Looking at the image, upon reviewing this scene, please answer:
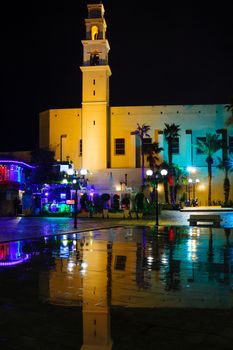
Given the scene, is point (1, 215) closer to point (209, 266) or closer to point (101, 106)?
point (101, 106)

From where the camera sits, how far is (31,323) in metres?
6.23

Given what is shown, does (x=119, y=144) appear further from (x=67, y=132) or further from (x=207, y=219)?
(x=207, y=219)

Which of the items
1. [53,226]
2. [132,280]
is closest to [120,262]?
[132,280]

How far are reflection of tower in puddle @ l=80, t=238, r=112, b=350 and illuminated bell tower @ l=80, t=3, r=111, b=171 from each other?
4610 centimetres

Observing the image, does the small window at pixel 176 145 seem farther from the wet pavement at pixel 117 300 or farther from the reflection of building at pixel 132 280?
the wet pavement at pixel 117 300

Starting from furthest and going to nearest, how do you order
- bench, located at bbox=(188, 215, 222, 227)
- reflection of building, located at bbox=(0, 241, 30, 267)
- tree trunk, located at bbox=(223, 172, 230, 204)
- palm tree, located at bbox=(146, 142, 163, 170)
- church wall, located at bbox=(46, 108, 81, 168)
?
church wall, located at bbox=(46, 108, 81, 168), tree trunk, located at bbox=(223, 172, 230, 204), palm tree, located at bbox=(146, 142, 163, 170), bench, located at bbox=(188, 215, 222, 227), reflection of building, located at bbox=(0, 241, 30, 267)

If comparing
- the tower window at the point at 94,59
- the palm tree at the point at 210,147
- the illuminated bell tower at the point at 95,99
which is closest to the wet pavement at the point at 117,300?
the illuminated bell tower at the point at 95,99

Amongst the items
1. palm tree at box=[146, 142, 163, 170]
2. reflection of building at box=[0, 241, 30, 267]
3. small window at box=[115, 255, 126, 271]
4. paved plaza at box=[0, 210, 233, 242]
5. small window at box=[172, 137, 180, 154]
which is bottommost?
reflection of building at box=[0, 241, 30, 267]

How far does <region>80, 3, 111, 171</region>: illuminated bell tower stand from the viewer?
58.4 metres

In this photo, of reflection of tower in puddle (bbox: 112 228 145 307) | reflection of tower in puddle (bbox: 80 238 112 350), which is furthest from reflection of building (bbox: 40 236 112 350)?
reflection of tower in puddle (bbox: 112 228 145 307)

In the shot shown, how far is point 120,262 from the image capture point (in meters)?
12.0

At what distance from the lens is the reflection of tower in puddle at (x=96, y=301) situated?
5512 mm

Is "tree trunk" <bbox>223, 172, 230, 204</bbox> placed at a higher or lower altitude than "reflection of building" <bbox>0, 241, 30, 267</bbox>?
higher

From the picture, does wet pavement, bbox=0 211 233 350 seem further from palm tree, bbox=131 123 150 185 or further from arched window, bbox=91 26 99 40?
arched window, bbox=91 26 99 40
